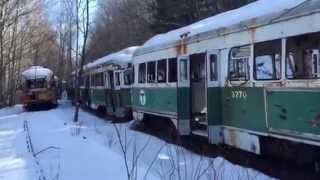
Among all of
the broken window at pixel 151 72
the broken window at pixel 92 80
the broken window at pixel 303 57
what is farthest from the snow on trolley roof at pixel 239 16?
the broken window at pixel 92 80

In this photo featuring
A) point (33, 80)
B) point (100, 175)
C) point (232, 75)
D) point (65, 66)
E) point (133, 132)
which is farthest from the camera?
point (65, 66)

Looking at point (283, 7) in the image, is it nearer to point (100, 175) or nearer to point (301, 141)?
point (301, 141)

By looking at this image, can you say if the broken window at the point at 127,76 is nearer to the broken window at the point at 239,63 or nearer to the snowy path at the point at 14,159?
the snowy path at the point at 14,159

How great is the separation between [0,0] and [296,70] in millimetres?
39312

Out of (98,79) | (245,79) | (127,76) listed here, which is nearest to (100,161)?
(245,79)

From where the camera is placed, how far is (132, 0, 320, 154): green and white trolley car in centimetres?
1026

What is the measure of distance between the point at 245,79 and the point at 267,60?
1146 millimetres


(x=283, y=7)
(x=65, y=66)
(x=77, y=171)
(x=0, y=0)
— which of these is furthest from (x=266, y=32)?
(x=65, y=66)

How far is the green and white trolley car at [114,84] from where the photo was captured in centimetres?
2653

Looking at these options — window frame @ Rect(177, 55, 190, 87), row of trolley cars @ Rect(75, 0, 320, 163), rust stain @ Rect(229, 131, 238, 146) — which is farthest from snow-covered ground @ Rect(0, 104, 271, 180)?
window frame @ Rect(177, 55, 190, 87)

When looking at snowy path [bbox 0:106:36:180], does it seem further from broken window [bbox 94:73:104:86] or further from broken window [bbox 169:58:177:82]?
broken window [bbox 94:73:104:86]

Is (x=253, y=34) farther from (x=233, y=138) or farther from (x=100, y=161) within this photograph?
(x=100, y=161)

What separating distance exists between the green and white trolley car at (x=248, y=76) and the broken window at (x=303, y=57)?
2 cm

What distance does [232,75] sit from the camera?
44.1 feet
